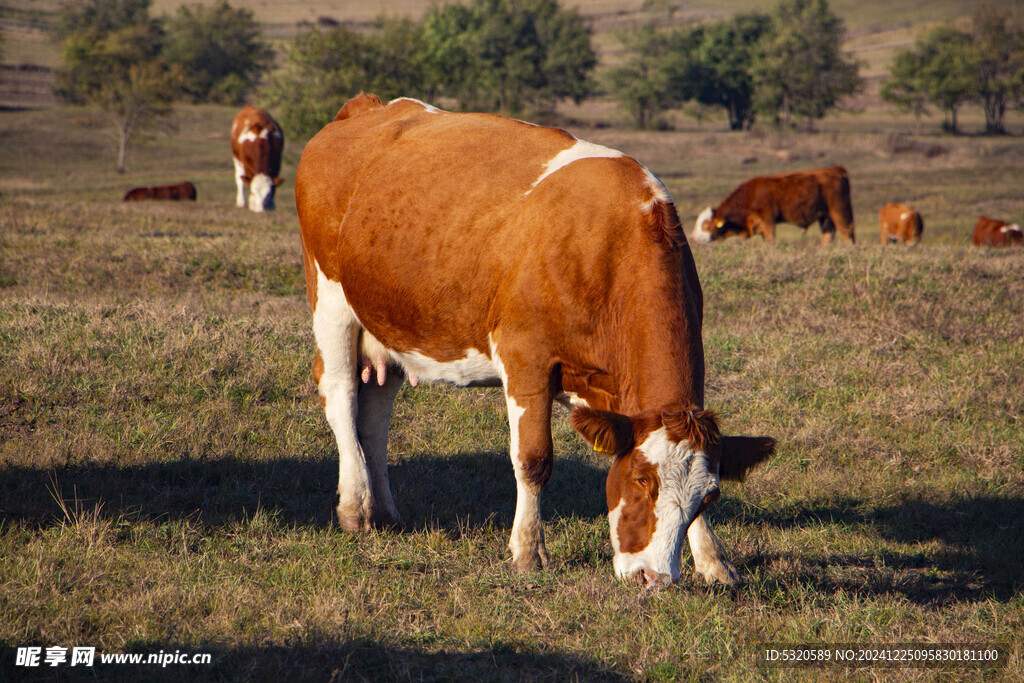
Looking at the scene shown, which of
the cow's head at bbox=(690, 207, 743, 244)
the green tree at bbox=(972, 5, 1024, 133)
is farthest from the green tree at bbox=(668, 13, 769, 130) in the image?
the cow's head at bbox=(690, 207, 743, 244)

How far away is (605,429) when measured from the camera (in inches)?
153

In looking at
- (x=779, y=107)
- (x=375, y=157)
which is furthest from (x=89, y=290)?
(x=779, y=107)

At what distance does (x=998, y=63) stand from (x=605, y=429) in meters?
84.1

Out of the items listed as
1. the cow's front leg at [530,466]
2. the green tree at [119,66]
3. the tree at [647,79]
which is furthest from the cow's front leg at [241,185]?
the tree at [647,79]

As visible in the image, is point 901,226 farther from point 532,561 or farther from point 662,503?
point 662,503

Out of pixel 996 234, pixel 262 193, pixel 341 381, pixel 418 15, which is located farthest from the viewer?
pixel 418 15

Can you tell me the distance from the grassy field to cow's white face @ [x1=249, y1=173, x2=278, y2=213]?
37.9ft

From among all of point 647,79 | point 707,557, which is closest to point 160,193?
point 707,557

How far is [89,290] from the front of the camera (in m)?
10.3

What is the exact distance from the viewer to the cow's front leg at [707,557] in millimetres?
4680

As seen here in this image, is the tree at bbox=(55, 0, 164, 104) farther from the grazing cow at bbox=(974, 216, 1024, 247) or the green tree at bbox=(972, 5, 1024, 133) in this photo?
the green tree at bbox=(972, 5, 1024, 133)

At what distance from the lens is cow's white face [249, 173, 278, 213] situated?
76.4 feet

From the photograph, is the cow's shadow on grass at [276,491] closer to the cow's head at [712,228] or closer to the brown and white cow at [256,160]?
the cow's head at [712,228]

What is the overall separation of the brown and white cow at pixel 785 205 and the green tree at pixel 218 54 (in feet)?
196
